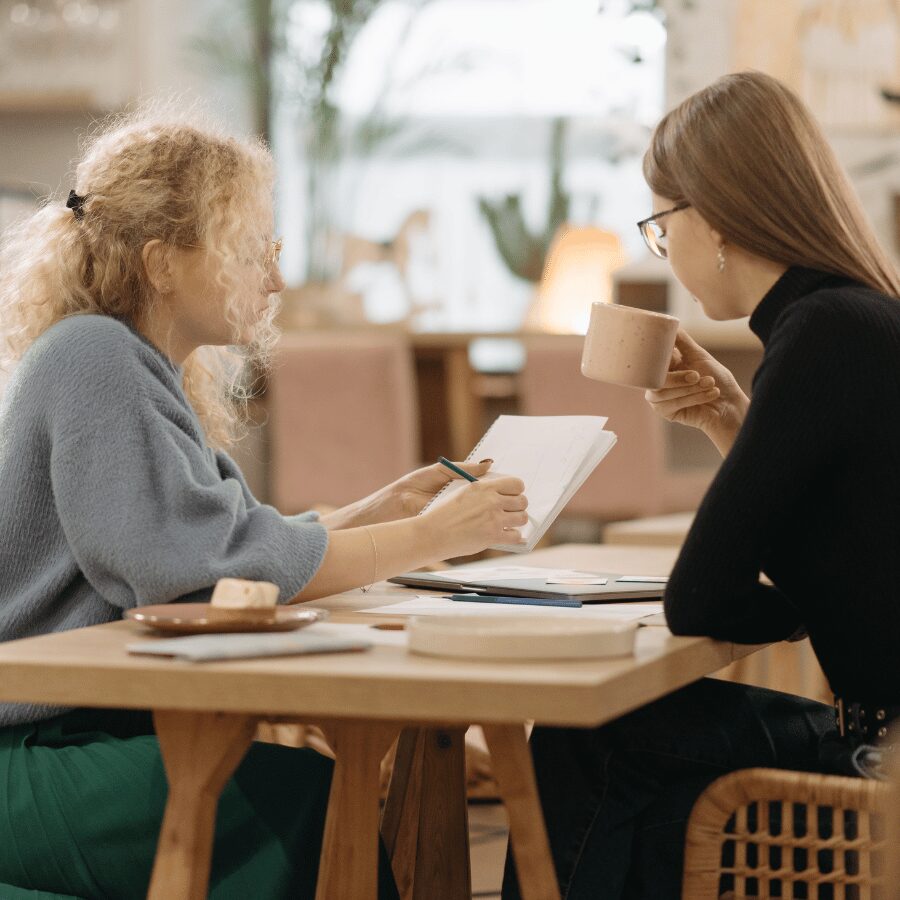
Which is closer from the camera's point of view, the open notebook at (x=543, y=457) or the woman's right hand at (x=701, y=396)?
the open notebook at (x=543, y=457)

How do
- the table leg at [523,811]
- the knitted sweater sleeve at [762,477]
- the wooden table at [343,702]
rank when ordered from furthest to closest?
the knitted sweater sleeve at [762,477] < the table leg at [523,811] < the wooden table at [343,702]

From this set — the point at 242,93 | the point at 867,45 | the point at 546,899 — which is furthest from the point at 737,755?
the point at 242,93

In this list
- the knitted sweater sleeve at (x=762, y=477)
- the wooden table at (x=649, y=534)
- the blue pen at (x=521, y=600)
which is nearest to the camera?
the knitted sweater sleeve at (x=762, y=477)

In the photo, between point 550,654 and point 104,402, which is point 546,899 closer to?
point 550,654

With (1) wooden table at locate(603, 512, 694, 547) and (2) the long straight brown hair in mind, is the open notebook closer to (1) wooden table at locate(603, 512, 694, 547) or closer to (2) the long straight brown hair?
(2) the long straight brown hair

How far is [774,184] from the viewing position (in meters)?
1.45

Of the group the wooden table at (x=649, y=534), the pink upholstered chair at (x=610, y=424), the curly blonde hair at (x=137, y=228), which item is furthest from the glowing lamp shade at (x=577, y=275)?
the curly blonde hair at (x=137, y=228)

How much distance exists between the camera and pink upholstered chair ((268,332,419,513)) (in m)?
4.05

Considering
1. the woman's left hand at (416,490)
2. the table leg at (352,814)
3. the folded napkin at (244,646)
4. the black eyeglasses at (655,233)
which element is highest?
the black eyeglasses at (655,233)

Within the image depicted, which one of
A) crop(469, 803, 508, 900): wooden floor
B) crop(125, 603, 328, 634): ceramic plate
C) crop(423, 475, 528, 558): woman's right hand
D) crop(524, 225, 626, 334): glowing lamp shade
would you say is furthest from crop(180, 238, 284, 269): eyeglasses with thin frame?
crop(524, 225, 626, 334): glowing lamp shade

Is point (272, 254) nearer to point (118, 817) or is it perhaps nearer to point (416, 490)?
point (416, 490)

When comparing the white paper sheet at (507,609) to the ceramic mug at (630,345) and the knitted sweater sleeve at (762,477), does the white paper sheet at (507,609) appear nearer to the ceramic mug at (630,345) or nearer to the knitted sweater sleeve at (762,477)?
the knitted sweater sleeve at (762,477)

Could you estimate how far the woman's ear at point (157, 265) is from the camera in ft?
5.23

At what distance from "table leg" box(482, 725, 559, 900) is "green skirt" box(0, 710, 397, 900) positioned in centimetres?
33
